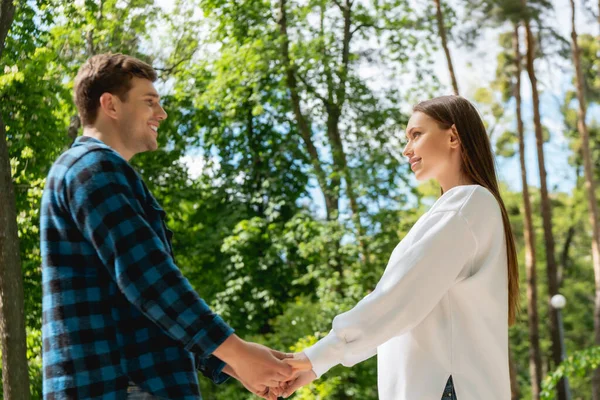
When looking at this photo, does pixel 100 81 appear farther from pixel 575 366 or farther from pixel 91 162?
pixel 575 366

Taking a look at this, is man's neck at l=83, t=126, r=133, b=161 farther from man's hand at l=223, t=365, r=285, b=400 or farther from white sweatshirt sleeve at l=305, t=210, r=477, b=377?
white sweatshirt sleeve at l=305, t=210, r=477, b=377

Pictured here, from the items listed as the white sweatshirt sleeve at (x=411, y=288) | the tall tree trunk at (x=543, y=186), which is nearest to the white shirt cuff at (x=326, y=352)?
the white sweatshirt sleeve at (x=411, y=288)

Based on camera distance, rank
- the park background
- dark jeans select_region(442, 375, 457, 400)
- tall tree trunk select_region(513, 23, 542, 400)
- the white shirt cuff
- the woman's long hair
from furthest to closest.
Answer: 1. tall tree trunk select_region(513, 23, 542, 400)
2. the park background
3. the woman's long hair
4. the white shirt cuff
5. dark jeans select_region(442, 375, 457, 400)

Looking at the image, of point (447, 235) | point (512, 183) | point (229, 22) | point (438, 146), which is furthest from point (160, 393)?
point (512, 183)

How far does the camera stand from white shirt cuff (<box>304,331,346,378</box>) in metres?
2.80

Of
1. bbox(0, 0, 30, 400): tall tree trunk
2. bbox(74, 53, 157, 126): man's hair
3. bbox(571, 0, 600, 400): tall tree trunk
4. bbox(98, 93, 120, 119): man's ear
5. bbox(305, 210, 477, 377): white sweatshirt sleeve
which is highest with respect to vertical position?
bbox(571, 0, 600, 400): tall tree trunk

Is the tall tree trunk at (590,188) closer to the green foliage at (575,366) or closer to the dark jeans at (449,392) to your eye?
the green foliage at (575,366)

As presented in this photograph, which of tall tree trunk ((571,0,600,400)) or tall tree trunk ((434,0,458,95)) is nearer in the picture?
tall tree trunk ((434,0,458,95))

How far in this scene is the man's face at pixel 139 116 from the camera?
251 centimetres

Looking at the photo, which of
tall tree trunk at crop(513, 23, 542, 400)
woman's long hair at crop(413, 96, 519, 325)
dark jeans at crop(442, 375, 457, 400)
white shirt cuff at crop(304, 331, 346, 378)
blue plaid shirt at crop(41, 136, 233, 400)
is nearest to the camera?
blue plaid shirt at crop(41, 136, 233, 400)

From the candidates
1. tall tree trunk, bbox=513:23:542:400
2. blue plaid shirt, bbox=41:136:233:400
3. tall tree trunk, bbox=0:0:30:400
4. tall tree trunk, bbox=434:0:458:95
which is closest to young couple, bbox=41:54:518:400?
blue plaid shirt, bbox=41:136:233:400

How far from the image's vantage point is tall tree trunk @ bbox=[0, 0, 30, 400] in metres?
7.99

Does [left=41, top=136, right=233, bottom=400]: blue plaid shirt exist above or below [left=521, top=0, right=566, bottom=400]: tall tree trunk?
below

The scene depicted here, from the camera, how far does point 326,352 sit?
2.83m
